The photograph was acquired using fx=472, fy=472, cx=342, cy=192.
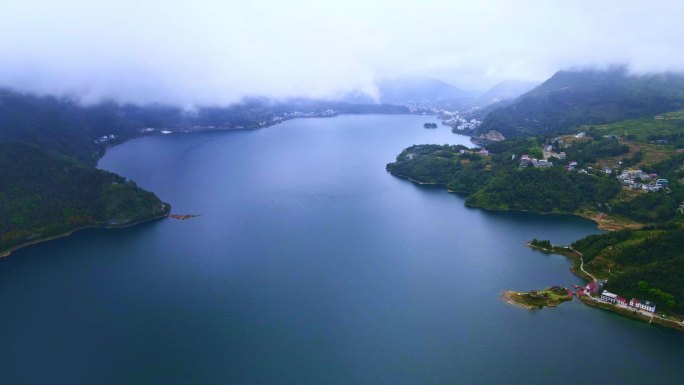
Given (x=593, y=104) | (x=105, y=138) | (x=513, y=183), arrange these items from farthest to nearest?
1. (x=593, y=104)
2. (x=105, y=138)
3. (x=513, y=183)

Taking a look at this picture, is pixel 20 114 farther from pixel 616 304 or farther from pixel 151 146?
pixel 616 304

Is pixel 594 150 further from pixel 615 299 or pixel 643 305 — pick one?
pixel 643 305

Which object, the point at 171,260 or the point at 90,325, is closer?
the point at 90,325

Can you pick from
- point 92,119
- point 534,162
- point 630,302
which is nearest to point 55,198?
point 630,302

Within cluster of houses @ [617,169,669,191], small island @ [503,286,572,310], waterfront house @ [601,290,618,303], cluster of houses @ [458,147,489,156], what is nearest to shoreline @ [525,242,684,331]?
waterfront house @ [601,290,618,303]

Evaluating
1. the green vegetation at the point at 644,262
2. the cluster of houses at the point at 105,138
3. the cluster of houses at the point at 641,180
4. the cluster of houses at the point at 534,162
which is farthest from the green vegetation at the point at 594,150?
the cluster of houses at the point at 105,138

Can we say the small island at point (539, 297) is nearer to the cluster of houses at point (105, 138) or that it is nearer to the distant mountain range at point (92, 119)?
the distant mountain range at point (92, 119)

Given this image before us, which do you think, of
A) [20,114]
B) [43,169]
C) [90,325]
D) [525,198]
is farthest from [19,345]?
[20,114]
